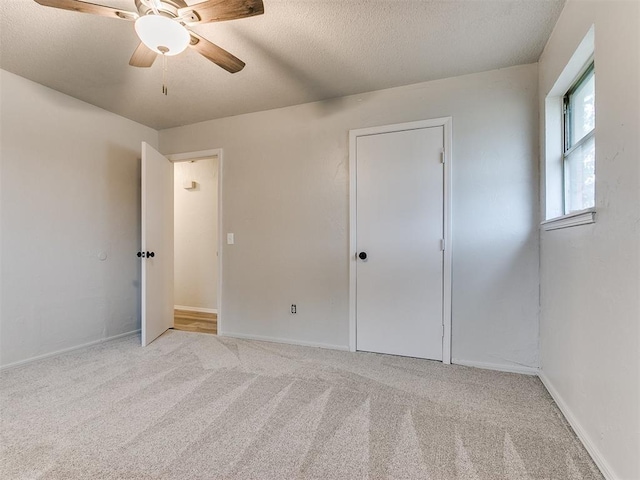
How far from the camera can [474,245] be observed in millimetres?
2453

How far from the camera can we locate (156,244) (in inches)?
127

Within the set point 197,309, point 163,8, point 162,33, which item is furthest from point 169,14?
point 197,309

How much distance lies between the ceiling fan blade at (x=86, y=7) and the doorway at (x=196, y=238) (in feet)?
9.83

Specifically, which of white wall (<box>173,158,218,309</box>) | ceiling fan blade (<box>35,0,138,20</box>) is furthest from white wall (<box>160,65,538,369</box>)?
ceiling fan blade (<box>35,0,138,20</box>)

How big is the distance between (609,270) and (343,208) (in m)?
1.93

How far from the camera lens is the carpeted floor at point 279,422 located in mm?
1357

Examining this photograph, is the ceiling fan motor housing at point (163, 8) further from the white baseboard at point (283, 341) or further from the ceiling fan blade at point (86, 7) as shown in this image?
the white baseboard at point (283, 341)

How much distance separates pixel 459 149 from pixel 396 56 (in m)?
0.89

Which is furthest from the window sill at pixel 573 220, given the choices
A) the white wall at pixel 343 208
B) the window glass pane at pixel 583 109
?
the window glass pane at pixel 583 109

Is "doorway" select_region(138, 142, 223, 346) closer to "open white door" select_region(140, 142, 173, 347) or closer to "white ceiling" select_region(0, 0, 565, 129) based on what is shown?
"open white door" select_region(140, 142, 173, 347)

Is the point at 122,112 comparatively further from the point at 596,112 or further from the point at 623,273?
the point at 623,273

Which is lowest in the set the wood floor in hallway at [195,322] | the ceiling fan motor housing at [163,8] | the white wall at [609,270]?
the wood floor in hallway at [195,322]

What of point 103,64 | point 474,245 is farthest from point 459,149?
point 103,64

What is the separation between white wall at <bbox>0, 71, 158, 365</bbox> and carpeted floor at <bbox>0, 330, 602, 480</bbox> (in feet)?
1.45
